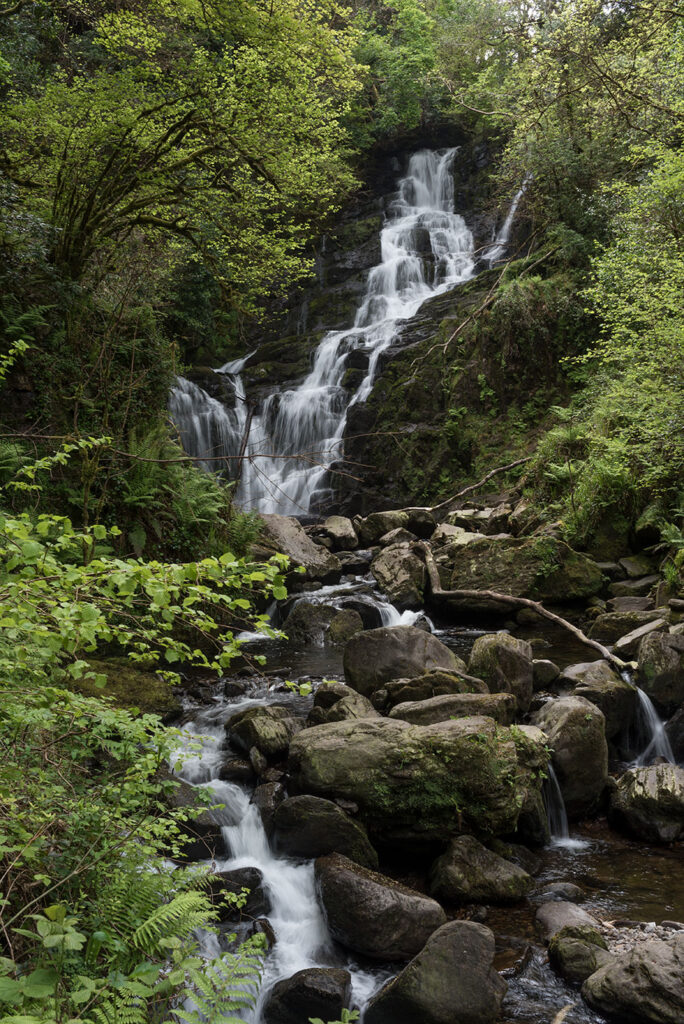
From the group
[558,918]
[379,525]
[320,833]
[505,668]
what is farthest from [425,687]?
[379,525]

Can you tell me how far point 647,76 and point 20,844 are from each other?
16871 mm

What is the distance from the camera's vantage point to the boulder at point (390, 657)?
765cm

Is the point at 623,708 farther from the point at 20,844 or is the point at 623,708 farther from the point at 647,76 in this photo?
the point at 647,76

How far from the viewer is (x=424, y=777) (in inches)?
214

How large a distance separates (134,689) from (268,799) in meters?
2.18

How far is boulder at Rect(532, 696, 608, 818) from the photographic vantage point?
6.16 m

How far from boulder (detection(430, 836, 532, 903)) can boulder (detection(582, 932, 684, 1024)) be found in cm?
97

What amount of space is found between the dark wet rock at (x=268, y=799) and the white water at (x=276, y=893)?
1.9 inches

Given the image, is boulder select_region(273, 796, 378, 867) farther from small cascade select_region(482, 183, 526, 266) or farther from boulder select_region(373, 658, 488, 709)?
small cascade select_region(482, 183, 526, 266)

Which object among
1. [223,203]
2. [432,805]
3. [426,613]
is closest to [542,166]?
[223,203]

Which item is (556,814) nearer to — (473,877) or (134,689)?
(473,877)

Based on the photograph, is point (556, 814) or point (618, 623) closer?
point (556, 814)

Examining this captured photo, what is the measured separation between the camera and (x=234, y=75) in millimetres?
11164

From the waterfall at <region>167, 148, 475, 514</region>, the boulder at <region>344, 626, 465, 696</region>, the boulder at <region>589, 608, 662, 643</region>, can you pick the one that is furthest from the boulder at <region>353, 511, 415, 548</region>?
the boulder at <region>344, 626, 465, 696</region>
